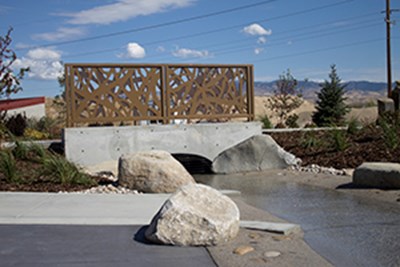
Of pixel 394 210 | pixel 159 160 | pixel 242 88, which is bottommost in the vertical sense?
pixel 394 210

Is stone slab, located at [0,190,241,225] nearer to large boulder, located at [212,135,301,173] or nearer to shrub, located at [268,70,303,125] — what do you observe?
large boulder, located at [212,135,301,173]

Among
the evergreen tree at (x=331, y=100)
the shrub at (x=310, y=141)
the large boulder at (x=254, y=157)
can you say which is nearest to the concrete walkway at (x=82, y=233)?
the large boulder at (x=254, y=157)

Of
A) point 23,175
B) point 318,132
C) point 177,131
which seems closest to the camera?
point 23,175

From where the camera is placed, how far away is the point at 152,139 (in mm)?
18812

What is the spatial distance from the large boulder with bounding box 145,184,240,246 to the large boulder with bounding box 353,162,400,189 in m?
5.78

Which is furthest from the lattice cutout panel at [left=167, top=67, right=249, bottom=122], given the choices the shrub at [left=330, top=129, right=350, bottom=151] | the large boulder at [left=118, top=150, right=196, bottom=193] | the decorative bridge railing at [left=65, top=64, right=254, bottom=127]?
the large boulder at [left=118, top=150, right=196, bottom=193]

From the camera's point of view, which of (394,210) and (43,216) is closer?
(43,216)

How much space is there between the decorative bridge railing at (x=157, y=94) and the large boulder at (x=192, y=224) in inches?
446

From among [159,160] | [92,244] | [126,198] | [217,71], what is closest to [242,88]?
[217,71]

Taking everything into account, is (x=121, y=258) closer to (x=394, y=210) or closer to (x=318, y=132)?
(x=394, y=210)

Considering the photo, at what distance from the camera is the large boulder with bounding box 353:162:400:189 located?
1207 centimetres

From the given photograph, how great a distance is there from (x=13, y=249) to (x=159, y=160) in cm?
600

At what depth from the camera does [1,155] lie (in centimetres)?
1391

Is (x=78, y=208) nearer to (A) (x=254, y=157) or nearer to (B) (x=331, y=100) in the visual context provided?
(A) (x=254, y=157)
